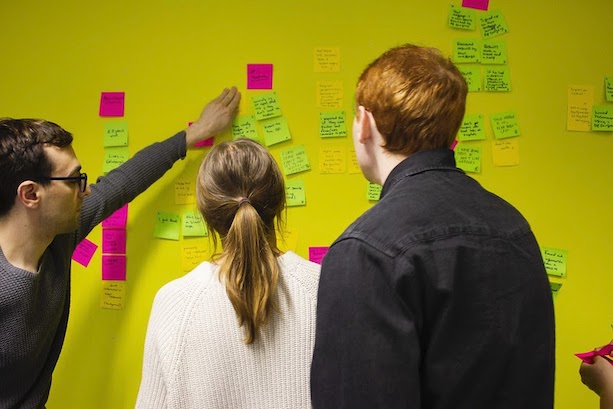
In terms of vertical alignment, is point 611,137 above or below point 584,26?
below

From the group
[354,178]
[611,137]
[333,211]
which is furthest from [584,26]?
[333,211]

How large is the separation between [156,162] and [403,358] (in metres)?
1.22

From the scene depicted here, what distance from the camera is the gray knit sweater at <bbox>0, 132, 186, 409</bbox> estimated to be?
1370 mm

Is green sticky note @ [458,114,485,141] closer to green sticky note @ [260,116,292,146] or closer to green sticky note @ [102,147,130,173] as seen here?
green sticky note @ [260,116,292,146]

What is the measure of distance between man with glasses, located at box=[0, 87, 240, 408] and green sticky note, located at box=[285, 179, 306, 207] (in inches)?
26.0

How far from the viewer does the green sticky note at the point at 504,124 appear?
1906mm

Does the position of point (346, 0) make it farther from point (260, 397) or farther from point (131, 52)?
point (260, 397)

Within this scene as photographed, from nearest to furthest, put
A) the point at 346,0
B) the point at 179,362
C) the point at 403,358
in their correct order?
1. the point at 403,358
2. the point at 179,362
3. the point at 346,0

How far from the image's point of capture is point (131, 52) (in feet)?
6.40

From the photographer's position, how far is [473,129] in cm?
191

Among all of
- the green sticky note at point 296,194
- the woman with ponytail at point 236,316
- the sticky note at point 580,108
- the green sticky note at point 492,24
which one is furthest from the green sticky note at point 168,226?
the sticky note at point 580,108

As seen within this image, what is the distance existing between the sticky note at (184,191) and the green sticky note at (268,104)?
0.35m

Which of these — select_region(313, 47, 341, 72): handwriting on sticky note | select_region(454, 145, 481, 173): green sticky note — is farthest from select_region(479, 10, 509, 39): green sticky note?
select_region(313, 47, 341, 72): handwriting on sticky note

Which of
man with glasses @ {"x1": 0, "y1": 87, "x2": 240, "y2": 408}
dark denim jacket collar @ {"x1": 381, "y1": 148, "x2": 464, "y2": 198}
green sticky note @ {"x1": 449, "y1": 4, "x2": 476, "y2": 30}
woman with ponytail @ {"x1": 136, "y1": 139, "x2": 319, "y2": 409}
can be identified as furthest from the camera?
green sticky note @ {"x1": 449, "y1": 4, "x2": 476, "y2": 30}
